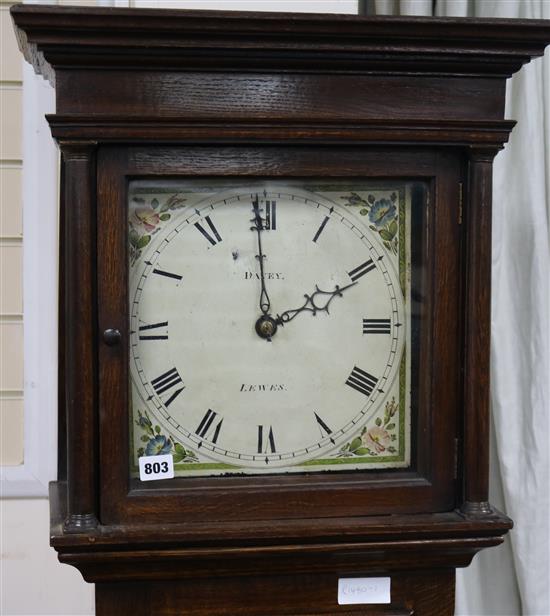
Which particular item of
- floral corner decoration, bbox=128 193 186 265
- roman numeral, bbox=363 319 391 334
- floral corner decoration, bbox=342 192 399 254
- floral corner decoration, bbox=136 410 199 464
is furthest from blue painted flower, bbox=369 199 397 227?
floral corner decoration, bbox=136 410 199 464

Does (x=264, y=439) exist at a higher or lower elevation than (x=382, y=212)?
lower

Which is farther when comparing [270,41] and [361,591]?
[361,591]

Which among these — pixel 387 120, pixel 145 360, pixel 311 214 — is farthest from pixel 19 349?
pixel 387 120

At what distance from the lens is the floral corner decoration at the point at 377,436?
1.01 metres

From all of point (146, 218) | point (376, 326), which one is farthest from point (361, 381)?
point (146, 218)

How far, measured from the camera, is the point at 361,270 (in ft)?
3.28

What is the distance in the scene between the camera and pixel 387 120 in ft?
3.14

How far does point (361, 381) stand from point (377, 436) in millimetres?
68

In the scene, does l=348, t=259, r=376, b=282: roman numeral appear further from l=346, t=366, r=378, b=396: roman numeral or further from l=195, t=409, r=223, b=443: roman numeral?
l=195, t=409, r=223, b=443: roman numeral

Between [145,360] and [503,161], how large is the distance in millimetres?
741

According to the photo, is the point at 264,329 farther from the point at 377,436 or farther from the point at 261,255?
the point at 377,436

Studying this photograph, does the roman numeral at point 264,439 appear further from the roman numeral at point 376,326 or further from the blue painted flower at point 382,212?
the blue painted flower at point 382,212

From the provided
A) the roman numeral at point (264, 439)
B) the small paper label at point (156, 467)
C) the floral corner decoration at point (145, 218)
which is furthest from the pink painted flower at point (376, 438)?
the floral corner decoration at point (145, 218)

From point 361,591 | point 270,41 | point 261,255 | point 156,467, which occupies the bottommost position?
point 361,591
